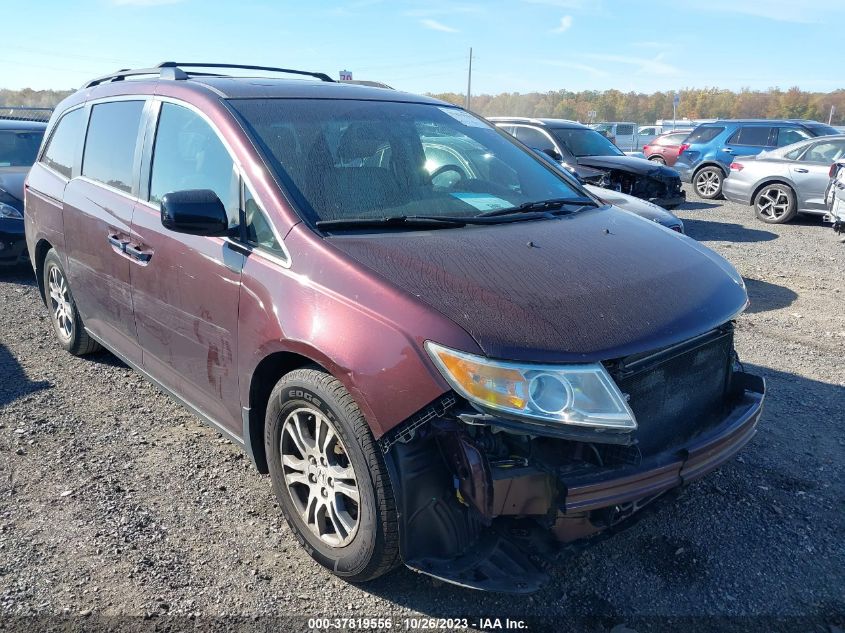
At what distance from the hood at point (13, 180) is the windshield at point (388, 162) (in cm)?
580

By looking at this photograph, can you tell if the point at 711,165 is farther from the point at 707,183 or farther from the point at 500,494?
the point at 500,494

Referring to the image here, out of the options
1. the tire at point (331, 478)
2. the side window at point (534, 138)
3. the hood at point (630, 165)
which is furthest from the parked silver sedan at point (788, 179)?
the tire at point (331, 478)

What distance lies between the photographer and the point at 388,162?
324 centimetres

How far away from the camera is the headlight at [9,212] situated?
7.46 meters

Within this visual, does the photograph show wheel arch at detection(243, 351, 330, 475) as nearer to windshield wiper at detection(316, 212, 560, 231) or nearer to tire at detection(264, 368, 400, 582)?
tire at detection(264, 368, 400, 582)

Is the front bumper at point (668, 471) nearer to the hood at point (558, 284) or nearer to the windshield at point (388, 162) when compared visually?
the hood at point (558, 284)

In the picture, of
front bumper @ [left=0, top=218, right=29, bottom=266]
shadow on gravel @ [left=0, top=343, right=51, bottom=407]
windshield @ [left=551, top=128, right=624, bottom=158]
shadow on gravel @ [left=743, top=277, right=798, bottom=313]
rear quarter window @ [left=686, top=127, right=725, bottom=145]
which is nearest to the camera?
shadow on gravel @ [left=0, top=343, right=51, bottom=407]

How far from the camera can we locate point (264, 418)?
292cm

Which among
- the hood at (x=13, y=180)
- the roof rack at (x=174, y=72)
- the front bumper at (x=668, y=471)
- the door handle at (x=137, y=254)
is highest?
the roof rack at (x=174, y=72)

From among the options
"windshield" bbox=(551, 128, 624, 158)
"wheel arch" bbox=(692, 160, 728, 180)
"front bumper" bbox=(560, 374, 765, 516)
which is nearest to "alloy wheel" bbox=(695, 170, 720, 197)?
"wheel arch" bbox=(692, 160, 728, 180)

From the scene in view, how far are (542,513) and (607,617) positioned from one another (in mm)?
616

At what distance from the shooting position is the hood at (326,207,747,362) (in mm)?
2273

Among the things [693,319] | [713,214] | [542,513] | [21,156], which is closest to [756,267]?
[713,214]

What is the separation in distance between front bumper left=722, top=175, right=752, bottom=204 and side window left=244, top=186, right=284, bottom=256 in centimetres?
1156
